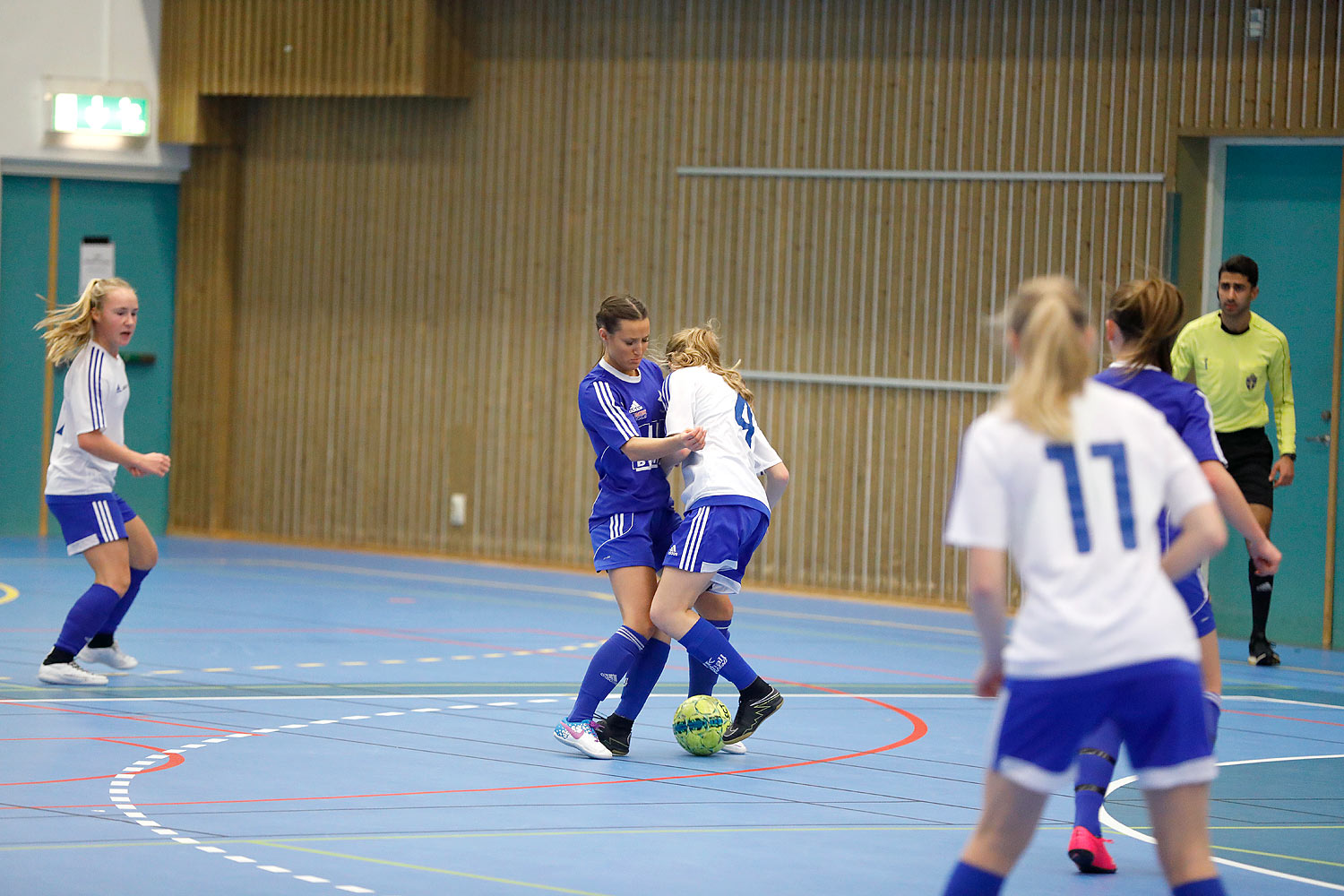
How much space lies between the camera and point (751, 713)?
6.52 metres

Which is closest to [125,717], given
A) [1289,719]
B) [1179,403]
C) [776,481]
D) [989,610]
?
[776,481]

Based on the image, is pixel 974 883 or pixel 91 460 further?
pixel 91 460

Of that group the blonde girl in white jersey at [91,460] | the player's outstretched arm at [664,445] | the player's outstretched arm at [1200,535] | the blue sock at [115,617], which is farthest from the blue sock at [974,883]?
the blue sock at [115,617]

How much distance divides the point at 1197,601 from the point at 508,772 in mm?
2568

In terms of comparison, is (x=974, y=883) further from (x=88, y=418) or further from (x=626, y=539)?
(x=88, y=418)

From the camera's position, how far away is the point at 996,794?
3.34 metres

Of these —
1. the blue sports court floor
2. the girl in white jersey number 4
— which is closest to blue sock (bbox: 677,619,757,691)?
the girl in white jersey number 4

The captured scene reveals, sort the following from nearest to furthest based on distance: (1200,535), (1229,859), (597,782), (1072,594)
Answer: (1072,594)
(1200,535)
(1229,859)
(597,782)

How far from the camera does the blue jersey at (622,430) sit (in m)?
6.31

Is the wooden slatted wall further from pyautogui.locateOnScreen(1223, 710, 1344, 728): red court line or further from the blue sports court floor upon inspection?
pyautogui.locateOnScreen(1223, 710, 1344, 728): red court line

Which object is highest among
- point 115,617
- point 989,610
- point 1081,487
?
point 1081,487

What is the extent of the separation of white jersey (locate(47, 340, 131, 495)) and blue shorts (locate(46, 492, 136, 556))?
0.11ft

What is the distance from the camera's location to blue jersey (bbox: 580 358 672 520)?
6309 mm

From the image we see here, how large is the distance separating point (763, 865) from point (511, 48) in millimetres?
10073
